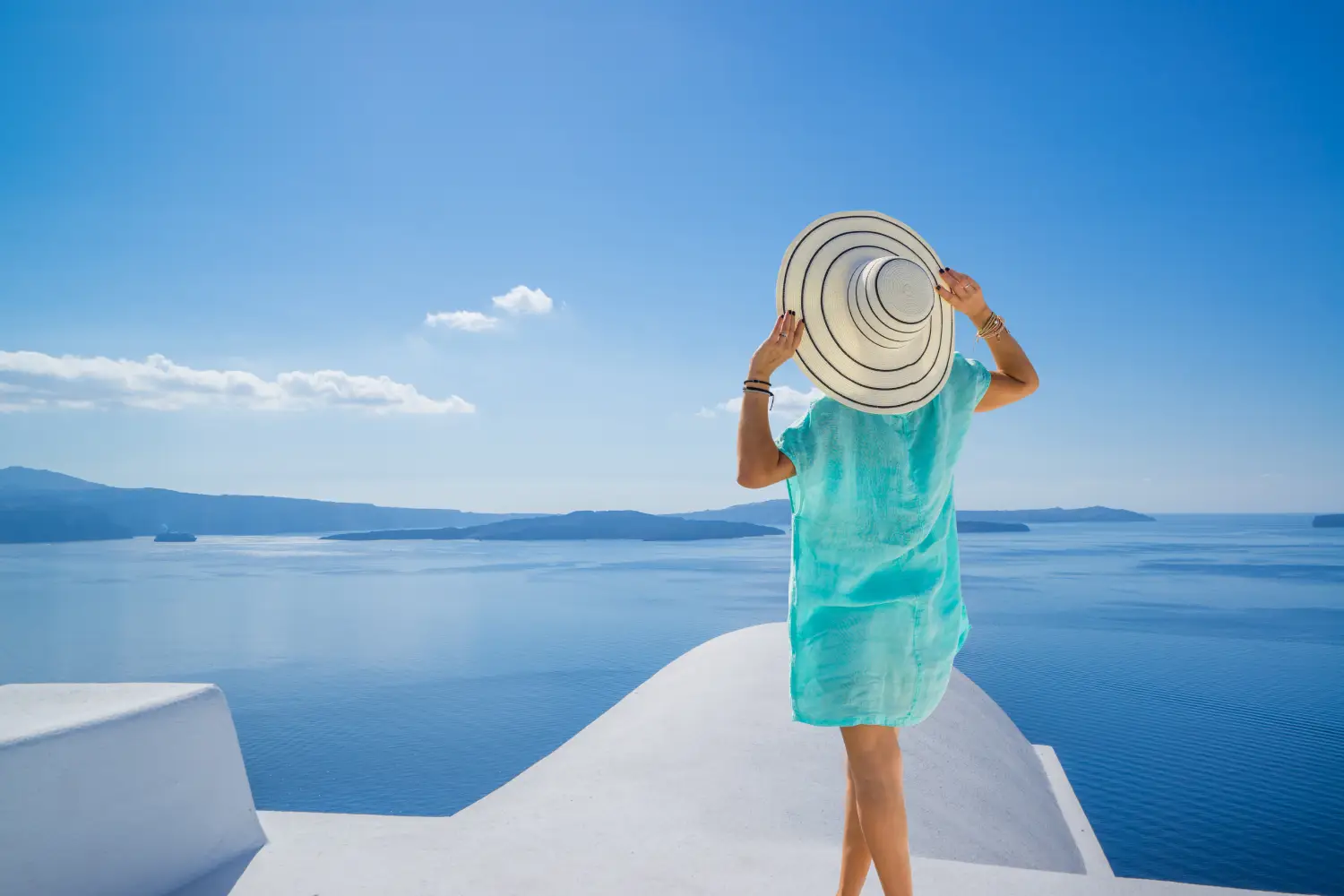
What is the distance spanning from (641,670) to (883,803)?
19099 mm

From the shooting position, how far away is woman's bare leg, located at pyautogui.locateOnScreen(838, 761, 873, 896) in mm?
1830

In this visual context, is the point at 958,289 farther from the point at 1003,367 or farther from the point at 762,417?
the point at 762,417

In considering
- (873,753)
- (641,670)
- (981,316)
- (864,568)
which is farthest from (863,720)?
(641,670)

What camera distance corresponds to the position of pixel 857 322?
62.8 inches

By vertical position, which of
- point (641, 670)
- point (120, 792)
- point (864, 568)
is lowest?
point (641, 670)

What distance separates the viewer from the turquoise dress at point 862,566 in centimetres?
166

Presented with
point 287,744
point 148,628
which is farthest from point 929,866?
point 148,628

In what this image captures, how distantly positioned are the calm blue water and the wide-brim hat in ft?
16.3

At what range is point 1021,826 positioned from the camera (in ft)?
15.8

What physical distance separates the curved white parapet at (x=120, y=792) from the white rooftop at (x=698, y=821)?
16 mm

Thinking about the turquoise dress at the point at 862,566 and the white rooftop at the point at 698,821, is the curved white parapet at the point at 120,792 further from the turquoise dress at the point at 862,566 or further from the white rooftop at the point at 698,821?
the turquoise dress at the point at 862,566

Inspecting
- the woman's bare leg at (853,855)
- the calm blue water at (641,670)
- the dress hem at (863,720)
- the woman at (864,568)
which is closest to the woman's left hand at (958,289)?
the woman at (864,568)

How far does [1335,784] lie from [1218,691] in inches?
227

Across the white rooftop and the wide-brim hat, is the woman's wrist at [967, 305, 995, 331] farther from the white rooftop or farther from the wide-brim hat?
the white rooftop
